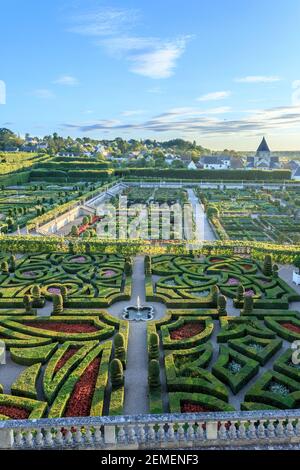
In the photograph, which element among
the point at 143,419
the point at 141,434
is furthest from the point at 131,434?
the point at 143,419

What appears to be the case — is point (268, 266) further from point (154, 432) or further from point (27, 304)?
point (154, 432)

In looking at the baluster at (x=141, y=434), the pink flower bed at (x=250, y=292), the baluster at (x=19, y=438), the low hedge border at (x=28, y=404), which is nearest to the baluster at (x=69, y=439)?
the baluster at (x=19, y=438)

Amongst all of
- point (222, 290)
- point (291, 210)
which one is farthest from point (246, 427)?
point (291, 210)

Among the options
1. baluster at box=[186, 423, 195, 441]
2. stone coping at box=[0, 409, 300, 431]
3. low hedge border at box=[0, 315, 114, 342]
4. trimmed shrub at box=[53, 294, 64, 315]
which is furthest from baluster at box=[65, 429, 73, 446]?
trimmed shrub at box=[53, 294, 64, 315]

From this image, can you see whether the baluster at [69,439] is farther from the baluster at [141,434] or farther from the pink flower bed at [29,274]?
the pink flower bed at [29,274]

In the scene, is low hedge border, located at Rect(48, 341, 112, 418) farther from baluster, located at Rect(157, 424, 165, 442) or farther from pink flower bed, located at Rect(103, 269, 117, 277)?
pink flower bed, located at Rect(103, 269, 117, 277)

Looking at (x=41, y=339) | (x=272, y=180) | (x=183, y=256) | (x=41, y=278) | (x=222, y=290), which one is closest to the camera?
(x=41, y=339)
